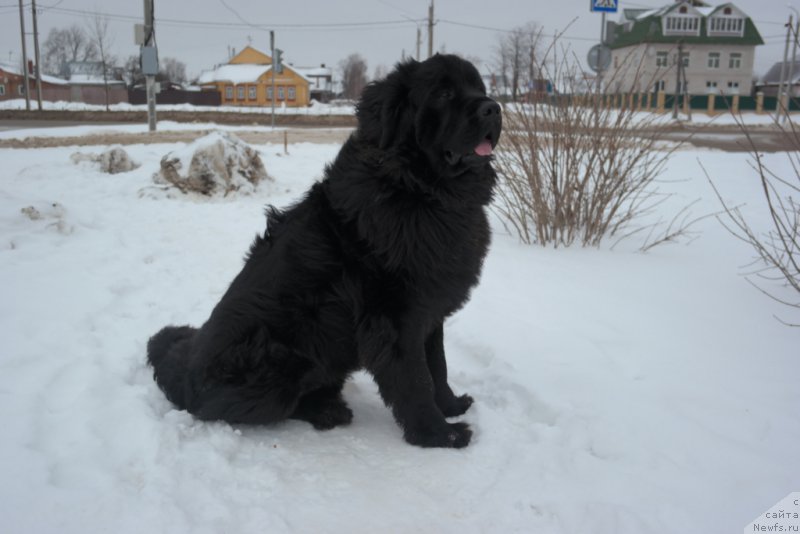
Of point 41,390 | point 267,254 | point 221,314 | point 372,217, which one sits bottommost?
point 41,390

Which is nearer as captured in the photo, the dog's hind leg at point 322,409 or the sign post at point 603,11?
the dog's hind leg at point 322,409

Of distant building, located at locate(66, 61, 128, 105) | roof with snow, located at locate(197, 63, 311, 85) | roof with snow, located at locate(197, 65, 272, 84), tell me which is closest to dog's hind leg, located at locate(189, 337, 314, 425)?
distant building, located at locate(66, 61, 128, 105)

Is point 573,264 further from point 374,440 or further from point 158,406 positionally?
point 158,406

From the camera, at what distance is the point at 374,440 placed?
2.80 metres

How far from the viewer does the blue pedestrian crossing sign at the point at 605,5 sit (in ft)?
26.1

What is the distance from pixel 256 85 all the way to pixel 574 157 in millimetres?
60092

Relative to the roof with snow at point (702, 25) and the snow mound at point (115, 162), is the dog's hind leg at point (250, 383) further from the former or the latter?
the roof with snow at point (702, 25)

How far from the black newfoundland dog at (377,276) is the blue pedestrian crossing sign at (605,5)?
249 inches

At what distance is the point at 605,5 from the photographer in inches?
316

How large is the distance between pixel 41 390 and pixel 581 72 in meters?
5.40

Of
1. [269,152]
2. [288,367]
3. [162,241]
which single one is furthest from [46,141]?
[288,367]

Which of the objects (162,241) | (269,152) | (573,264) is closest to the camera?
(573,264)

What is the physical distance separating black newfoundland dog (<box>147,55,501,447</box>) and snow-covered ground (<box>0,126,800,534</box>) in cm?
25

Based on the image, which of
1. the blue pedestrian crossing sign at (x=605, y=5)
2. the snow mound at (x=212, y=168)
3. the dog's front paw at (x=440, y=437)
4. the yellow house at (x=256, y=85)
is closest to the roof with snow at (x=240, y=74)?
the yellow house at (x=256, y=85)
